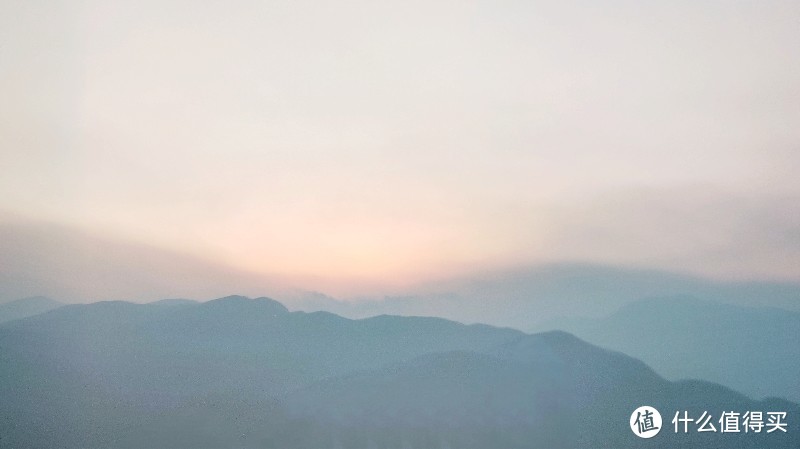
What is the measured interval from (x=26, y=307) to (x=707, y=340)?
148 inches

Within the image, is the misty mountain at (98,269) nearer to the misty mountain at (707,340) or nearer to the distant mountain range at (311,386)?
the distant mountain range at (311,386)

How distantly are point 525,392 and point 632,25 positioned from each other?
2141 mm

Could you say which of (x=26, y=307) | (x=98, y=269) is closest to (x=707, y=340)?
(x=98, y=269)

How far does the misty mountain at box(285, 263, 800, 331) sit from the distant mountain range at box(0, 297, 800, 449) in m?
0.09

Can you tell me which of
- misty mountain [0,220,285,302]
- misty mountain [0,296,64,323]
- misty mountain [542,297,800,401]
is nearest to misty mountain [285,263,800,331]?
misty mountain [542,297,800,401]

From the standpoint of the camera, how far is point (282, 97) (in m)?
4.63

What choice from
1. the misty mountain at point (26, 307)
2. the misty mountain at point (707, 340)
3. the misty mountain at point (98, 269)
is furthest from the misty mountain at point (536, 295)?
the misty mountain at point (26, 307)

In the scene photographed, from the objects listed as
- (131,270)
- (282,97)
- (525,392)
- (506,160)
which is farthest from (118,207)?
(525,392)

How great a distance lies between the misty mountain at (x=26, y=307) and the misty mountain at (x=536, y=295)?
1.49 meters

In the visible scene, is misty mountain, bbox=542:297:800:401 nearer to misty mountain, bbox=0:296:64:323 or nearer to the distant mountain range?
the distant mountain range

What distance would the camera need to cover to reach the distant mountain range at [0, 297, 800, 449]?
446 cm

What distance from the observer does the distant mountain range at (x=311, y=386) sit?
4461 millimetres

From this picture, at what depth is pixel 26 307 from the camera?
4.52 m

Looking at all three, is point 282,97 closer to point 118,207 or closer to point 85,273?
point 118,207
